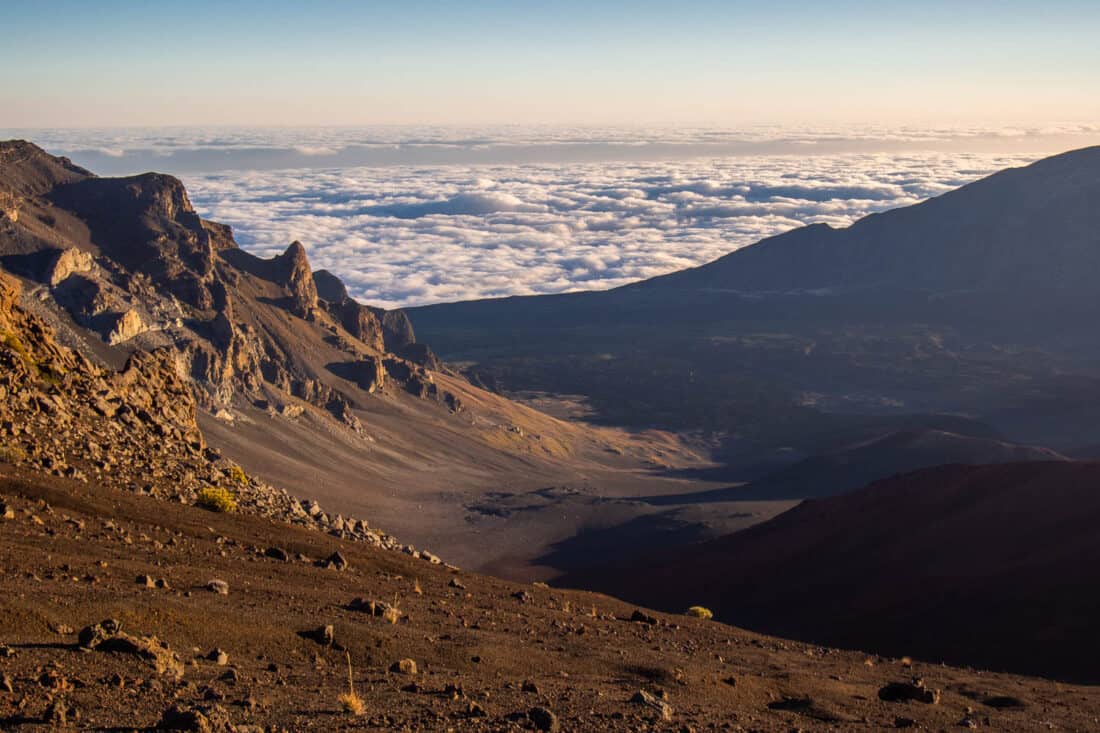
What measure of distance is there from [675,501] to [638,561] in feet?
138

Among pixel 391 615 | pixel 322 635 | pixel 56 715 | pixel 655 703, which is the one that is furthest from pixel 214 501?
pixel 56 715

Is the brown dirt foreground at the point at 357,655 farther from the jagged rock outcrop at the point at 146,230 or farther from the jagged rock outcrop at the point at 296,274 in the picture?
the jagged rock outcrop at the point at 296,274

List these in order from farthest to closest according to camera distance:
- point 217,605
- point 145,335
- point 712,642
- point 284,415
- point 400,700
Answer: point 284,415 < point 145,335 < point 712,642 < point 217,605 < point 400,700

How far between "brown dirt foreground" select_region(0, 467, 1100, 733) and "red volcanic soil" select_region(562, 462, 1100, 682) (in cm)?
928

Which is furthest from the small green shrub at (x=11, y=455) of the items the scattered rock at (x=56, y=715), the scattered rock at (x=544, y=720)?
the scattered rock at (x=544, y=720)

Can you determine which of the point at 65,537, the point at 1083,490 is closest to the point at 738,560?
the point at 1083,490

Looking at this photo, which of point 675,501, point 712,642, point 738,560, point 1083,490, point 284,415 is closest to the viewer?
point 712,642

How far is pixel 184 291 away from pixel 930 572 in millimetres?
79932

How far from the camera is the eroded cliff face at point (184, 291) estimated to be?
298 ft

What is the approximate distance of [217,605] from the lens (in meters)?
16.2

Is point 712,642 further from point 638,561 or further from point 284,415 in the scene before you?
point 284,415

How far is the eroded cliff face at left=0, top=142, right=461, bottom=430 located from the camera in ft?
298

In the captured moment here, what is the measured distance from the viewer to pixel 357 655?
15.3 meters

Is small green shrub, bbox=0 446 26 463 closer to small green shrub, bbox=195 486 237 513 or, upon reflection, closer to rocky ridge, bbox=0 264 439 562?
rocky ridge, bbox=0 264 439 562
